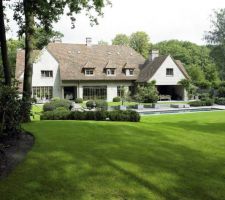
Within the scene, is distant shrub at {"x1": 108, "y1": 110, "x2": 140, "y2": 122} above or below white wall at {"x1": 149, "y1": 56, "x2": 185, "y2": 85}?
below

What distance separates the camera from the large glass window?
5225 centimetres

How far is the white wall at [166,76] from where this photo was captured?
175 feet

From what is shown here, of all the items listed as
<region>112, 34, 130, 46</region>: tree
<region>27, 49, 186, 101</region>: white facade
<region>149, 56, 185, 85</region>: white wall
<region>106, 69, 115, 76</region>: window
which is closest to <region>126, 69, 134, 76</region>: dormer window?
<region>27, 49, 186, 101</region>: white facade

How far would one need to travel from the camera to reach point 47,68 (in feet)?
168

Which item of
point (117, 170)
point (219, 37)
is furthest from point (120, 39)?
point (117, 170)

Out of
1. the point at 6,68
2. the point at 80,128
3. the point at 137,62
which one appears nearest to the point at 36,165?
the point at 80,128

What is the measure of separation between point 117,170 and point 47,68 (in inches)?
1773

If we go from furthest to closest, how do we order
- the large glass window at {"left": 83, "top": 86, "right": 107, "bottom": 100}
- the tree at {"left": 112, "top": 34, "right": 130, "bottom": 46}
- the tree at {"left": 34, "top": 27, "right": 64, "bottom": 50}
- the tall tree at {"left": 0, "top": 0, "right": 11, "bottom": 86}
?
the tree at {"left": 112, "top": 34, "right": 130, "bottom": 46}
the large glass window at {"left": 83, "top": 86, "right": 107, "bottom": 100}
the tree at {"left": 34, "top": 27, "right": 64, "bottom": 50}
the tall tree at {"left": 0, "top": 0, "right": 11, "bottom": 86}

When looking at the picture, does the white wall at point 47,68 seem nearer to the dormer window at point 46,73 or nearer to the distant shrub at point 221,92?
the dormer window at point 46,73

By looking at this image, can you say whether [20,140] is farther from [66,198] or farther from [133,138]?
[66,198]

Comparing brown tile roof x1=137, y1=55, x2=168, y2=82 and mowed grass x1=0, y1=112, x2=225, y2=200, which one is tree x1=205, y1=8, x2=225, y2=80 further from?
mowed grass x1=0, y1=112, x2=225, y2=200

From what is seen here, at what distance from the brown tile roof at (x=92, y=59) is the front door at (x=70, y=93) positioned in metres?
2.50

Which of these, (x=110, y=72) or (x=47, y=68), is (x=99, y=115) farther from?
(x=110, y=72)

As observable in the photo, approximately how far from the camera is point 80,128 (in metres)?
13.6
